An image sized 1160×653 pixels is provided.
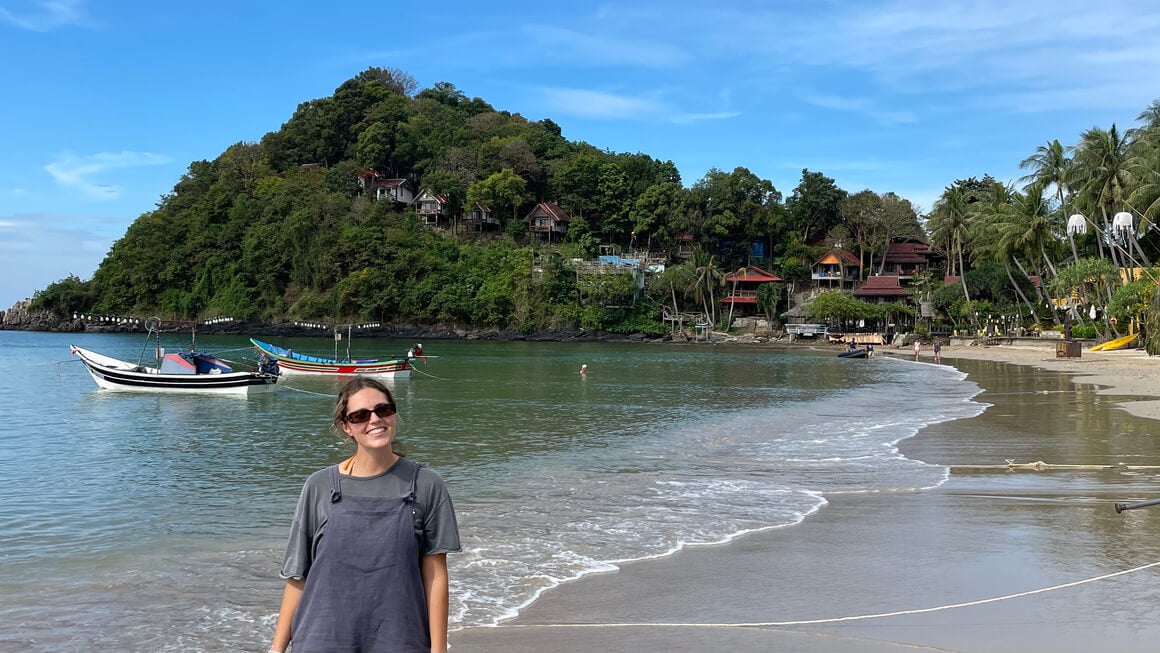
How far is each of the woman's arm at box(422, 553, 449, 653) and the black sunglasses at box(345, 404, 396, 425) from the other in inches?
22.2

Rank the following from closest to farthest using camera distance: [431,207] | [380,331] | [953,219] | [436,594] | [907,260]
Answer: [436,594] < [953,219] < [907,260] < [380,331] < [431,207]

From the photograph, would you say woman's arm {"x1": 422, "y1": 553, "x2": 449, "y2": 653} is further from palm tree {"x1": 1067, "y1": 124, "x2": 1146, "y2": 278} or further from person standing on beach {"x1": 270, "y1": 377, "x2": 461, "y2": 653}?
palm tree {"x1": 1067, "y1": 124, "x2": 1146, "y2": 278}

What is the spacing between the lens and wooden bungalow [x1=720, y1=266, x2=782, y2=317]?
8200cm

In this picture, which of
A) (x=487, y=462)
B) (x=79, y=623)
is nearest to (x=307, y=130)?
(x=487, y=462)

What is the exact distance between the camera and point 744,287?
275ft

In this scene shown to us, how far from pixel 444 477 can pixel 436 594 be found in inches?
446

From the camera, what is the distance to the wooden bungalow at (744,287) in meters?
82.0

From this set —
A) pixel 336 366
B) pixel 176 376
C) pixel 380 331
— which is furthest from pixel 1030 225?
pixel 380 331

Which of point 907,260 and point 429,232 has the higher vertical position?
point 429,232

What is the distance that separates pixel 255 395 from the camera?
30500mm

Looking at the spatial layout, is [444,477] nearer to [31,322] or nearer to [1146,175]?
[1146,175]

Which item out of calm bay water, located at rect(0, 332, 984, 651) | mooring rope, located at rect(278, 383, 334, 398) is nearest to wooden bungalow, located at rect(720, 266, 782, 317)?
calm bay water, located at rect(0, 332, 984, 651)

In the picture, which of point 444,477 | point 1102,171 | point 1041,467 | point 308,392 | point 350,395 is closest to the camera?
point 350,395

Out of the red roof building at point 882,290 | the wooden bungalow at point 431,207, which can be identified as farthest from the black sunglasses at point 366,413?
the wooden bungalow at point 431,207
